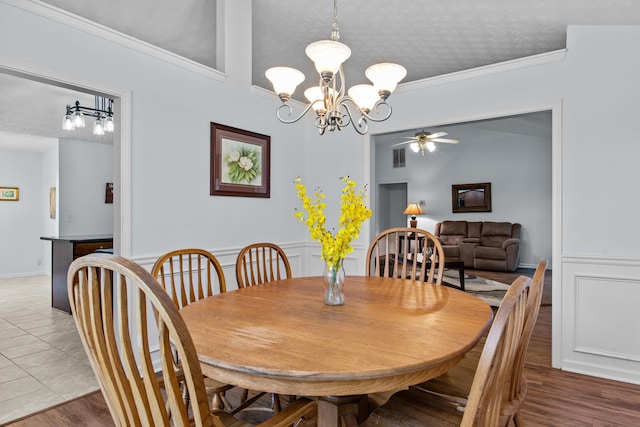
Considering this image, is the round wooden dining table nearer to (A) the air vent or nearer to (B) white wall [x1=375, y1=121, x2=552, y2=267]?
(B) white wall [x1=375, y1=121, x2=552, y2=267]

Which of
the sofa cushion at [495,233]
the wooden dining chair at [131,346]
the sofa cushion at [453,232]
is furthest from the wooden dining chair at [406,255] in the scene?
the sofa cushion at [453,232]

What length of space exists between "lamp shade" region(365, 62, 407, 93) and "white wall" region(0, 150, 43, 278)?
7390 mm

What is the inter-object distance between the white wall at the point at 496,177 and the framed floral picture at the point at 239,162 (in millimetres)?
4791

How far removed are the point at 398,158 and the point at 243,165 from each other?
6.84 meters

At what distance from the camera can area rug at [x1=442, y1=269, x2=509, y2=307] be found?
187 inches

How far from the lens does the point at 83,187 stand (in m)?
6.28

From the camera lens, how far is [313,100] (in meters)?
2.30

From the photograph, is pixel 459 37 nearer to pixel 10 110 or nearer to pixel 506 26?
pixel 506 26

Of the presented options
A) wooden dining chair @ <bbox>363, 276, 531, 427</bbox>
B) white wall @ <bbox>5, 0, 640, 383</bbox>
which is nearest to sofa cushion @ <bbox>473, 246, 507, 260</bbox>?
white wall @ <bbox>5, 0, 640, 383</bbox>

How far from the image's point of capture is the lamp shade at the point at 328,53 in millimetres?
1793

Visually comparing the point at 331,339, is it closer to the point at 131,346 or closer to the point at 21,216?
the point at 131,346

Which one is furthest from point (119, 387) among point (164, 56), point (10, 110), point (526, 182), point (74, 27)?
point (526, 182)

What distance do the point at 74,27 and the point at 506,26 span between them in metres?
2.88

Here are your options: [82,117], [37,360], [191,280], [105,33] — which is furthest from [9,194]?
[191,280]
